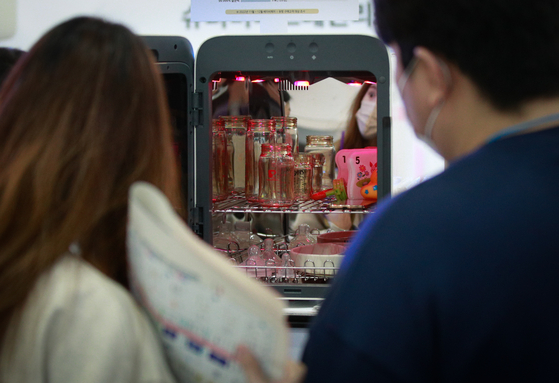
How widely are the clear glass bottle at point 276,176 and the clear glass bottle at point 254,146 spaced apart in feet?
0.17

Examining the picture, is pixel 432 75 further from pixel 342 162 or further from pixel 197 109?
pixel 342 162

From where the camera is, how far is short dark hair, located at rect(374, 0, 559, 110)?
62 cm

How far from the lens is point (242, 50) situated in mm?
1784

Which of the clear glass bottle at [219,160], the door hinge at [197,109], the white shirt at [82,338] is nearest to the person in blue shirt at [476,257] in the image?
the white shirt at [82,338]

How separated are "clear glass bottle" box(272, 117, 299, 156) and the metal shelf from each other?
0.81ft

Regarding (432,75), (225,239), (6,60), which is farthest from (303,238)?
(432,75)

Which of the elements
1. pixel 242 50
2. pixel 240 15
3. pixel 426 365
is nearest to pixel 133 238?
pixel 426 365

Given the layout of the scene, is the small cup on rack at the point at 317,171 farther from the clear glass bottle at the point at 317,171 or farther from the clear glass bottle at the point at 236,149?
the clear glass bottle at the point at 236,149

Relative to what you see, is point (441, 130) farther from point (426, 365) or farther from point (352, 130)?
point (352, 130)

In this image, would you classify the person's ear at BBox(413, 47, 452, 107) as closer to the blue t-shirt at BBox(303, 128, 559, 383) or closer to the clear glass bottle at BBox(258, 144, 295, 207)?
the blue t-shirt at BBox(303, 128, 559, 383)

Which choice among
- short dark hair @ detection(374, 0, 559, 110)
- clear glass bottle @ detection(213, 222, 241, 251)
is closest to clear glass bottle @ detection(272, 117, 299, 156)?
clear glass bottle @ detection(213, 222, 241, 251)

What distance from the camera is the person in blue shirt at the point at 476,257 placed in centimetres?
57

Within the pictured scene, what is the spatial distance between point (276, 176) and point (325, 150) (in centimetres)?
27

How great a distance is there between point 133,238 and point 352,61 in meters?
1.33
